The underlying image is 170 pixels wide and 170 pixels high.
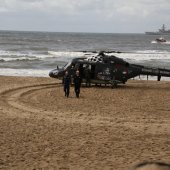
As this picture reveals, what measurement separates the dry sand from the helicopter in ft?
3.64

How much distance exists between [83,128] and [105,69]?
379 inches

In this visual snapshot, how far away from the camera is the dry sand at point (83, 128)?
291 inches

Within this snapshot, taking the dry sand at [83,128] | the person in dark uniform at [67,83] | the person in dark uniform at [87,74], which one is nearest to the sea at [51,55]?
the person in dark uniform at [87,74]

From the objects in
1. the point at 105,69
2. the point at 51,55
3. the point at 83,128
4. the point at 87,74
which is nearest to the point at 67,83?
the point at 87,74

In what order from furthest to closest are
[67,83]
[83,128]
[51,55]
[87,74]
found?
[51,55]
[87,74]
[67,83]
[83,128]

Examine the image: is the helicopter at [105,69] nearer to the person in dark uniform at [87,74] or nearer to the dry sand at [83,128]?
the person in dark uniform at [87,74]

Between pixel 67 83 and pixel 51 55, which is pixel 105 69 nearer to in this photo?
pixel 67 83

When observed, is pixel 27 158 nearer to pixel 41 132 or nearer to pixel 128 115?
pixel 41 132

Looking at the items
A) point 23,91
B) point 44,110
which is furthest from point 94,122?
point 23,91

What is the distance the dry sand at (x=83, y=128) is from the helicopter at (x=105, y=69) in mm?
1111

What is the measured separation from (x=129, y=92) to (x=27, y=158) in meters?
12.2

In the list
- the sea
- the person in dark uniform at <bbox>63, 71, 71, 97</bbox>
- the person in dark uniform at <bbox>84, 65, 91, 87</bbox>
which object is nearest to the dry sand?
the person in dark uniform at <bbox>63, 71, 71, 97</bbox>

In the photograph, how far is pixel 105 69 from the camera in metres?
19.7

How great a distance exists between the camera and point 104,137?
9266 mm
